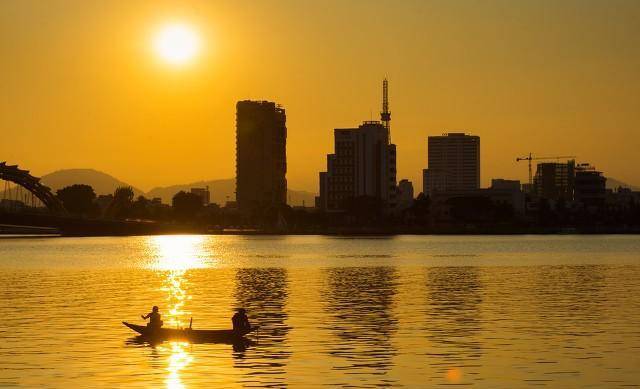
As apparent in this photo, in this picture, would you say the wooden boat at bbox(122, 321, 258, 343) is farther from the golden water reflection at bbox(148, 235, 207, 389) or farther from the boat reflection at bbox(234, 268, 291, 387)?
the boat reflection at bbox(234, 268, 291, 387)

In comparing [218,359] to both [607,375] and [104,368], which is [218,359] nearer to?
[104,368]

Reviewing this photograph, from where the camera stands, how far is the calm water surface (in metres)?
48.5

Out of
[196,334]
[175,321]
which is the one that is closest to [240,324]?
[196,334]

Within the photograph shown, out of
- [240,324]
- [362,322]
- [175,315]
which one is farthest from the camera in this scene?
[175,315]

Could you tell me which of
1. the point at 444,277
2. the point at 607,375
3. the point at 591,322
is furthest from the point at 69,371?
the point at 444,277

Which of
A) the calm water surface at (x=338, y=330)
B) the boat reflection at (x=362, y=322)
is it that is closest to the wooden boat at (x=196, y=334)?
the calm water surface at (x=338, y=330)

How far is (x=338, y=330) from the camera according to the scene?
6562 cm

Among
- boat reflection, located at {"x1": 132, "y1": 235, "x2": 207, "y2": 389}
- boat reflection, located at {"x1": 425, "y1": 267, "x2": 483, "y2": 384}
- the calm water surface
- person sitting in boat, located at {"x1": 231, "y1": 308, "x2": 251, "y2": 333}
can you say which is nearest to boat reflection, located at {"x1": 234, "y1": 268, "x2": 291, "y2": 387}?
the calm water surface

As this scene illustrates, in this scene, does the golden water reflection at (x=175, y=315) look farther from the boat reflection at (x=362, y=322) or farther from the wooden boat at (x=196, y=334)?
the boat reflection at (x=362, y=322)

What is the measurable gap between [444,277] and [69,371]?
79.2m

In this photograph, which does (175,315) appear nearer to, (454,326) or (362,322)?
(362,322)

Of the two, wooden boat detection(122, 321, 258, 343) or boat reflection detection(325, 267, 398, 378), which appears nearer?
boat reflection detection(325, 267, 398, 378)

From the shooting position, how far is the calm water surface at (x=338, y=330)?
48.5m

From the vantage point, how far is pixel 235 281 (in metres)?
121
